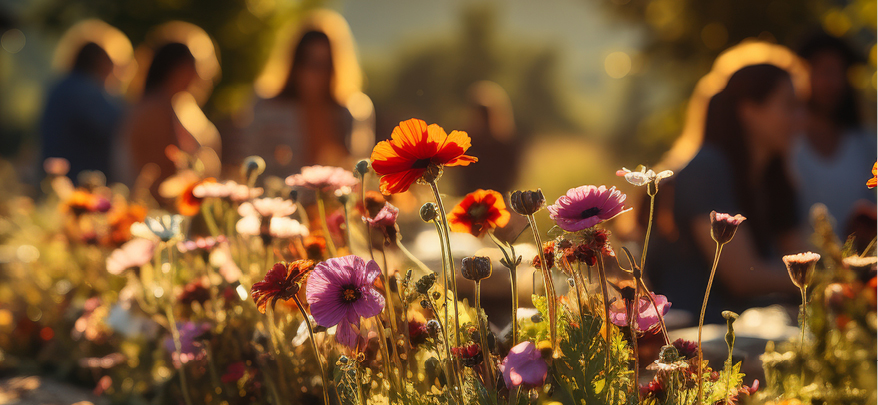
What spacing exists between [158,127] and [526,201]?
2707 mm

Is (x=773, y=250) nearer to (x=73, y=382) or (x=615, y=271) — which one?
(x=615, y=271)

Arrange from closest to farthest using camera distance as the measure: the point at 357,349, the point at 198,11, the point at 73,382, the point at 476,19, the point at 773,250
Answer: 1. the point at 357,349
2. the point at 73,382
3. the point at 773,250
4. the point at 198,11
5. the point at 476,19

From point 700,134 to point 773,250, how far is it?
0.47 metres

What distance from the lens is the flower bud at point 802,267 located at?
2.11 feet

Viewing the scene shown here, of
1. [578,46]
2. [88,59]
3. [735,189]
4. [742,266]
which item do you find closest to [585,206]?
[742,266]

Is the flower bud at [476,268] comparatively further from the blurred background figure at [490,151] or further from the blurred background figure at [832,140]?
the blurred background figure at [490,151]

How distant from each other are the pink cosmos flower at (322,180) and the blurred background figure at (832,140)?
2.02 metres

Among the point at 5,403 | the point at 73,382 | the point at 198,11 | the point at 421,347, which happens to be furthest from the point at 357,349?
the point at 198,11

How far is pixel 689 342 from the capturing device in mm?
692

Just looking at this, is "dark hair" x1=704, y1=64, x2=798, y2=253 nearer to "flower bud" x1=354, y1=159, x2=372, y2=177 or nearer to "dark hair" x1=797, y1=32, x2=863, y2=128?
"dark hair" x1=797, y1=32, x2=863, y2=128

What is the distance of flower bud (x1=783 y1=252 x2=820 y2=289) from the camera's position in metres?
0.64

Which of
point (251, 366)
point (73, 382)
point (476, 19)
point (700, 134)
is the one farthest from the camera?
point (476, 19)

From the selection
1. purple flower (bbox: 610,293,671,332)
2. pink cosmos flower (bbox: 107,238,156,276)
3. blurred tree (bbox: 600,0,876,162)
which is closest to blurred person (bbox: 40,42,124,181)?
pink cosmos flower (bbox: 107,238,156,276)

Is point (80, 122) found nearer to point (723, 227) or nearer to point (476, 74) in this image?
point (723, 227)
